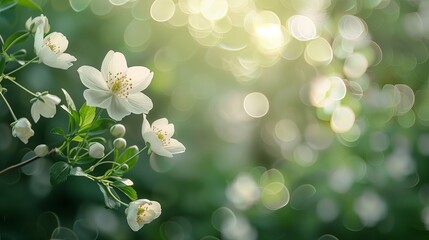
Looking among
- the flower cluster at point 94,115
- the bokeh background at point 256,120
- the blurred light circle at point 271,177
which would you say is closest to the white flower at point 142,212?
the flower cluster at point 94,115

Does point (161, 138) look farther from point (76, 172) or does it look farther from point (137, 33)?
point (137, 33)

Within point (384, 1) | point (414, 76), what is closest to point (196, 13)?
point (384, 1)

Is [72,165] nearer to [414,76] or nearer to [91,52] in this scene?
[91,52]

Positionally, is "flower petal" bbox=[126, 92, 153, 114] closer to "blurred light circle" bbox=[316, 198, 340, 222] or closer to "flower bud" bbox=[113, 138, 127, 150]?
"flower bud" bbox=[113, 138, 127, 150]

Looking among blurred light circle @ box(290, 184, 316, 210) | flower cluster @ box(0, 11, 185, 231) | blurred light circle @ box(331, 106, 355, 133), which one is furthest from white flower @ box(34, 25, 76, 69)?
blurred light circle @ box(331, 106, 355, 133)

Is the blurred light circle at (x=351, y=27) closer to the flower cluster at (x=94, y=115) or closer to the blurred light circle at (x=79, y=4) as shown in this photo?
the blurred light circle at (x=79, y=4)
